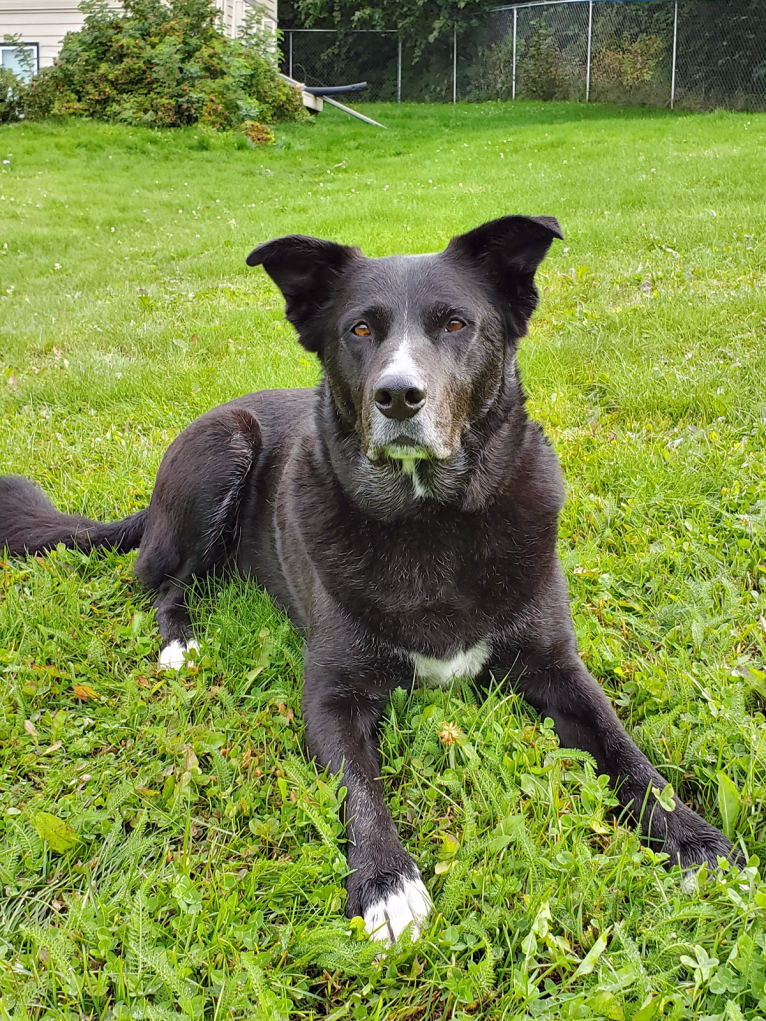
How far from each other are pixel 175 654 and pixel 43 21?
70.1 feet

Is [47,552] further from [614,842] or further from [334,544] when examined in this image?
[614,842]

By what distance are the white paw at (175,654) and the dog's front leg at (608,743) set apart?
1.14 m

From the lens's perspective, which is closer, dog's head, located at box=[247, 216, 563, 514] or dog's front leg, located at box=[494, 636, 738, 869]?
dog's front leg, located at box=[494, 636, 738, 869]

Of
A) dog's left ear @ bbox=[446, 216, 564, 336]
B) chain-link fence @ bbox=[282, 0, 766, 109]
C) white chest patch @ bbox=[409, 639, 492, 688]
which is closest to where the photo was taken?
white chest patch @ bbox=[409, 639, 492, 688]

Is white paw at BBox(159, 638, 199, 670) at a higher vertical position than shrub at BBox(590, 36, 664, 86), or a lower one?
lower

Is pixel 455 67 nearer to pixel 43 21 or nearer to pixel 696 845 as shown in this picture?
pixel 43 21

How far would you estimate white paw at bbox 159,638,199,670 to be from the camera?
9.23 ft

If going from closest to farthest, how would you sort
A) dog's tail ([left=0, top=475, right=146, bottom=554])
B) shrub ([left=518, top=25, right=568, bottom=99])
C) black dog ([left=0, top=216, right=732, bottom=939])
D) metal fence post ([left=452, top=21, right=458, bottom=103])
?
black dog ([left=0, top=216, right=732, bottom=939]), dog's tail ([left=0, top=475, right=146, bottom=554]), shrub ([left=518, top=25, right=568, bottom=99]), metal fence post ([left=452, top=21, right=458, bottom=103])

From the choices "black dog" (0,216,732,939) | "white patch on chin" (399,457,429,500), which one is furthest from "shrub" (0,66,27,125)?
"white patch on chin" (399,457,429,500)

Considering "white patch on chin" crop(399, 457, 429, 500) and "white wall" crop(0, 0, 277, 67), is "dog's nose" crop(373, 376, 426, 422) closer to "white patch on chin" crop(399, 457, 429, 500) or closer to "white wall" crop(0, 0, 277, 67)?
"white patch on chin" crop(399, 457, 429, 500)

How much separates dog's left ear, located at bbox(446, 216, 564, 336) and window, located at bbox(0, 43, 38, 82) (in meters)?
19.3

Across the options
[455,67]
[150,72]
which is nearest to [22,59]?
[150,72]

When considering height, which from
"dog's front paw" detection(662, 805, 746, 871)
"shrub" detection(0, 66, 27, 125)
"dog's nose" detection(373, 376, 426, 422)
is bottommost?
"dog's front paw" detection(662, 805, 746, 871)

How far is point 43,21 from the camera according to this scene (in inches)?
749
